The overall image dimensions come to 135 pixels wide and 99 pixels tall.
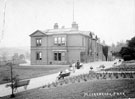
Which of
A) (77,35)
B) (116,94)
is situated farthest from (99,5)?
(77,35)

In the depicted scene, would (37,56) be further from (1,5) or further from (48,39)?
(1,5)

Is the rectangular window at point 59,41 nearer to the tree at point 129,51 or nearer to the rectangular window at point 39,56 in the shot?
the rectangular window at point 39,56

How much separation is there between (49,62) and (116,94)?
30078mm

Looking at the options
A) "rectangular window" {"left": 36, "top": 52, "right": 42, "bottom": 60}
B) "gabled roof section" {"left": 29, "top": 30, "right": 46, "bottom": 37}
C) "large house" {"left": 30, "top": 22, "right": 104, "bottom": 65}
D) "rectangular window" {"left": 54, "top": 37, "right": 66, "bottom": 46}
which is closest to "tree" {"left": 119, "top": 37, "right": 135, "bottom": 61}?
"large house" {"left": 30, "top": 22, "right": 104, "bottom": 65}

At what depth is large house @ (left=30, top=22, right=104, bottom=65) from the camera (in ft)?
118

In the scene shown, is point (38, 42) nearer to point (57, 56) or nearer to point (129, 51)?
point (57, 56)

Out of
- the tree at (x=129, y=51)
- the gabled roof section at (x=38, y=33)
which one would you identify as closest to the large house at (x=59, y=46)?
the gabled roof section at (x=38, y=33)

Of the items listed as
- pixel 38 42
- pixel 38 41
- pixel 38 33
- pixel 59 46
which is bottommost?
pixel 59 46

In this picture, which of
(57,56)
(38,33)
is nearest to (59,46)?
(57,56)

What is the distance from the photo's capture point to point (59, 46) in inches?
1435

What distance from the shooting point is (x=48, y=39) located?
37.5 m

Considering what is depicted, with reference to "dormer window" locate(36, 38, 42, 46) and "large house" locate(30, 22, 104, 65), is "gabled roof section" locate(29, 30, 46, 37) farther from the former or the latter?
"dormer window" locate(36, 38, 42, 46)

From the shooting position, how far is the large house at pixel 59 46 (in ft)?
118

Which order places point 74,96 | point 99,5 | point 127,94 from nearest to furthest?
point 127,94
point 74,96
point 99,5
